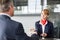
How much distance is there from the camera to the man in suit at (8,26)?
1.28 meters

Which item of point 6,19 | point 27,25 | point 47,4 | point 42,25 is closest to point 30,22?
point 27,25

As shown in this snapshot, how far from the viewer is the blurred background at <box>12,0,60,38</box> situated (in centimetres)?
460

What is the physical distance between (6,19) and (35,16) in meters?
3.38

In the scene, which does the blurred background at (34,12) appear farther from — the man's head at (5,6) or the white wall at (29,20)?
the man's head at (5,6)

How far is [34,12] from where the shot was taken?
4.71 meters

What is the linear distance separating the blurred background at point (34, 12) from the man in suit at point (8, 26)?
330cm

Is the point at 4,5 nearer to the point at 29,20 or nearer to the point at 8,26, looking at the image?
the point at 8,26

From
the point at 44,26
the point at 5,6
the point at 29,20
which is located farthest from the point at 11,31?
the point at 29,20

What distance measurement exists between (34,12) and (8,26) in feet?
11.3

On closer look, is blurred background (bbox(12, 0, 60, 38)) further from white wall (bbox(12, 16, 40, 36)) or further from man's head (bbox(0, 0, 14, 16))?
man's head (bbox(0, 0, 14, 16))

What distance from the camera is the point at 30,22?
15.3ft

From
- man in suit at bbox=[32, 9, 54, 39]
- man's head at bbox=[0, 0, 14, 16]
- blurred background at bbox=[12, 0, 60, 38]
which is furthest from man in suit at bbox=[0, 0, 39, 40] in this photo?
blurred background at bbox=[12, 0, 60, 38]

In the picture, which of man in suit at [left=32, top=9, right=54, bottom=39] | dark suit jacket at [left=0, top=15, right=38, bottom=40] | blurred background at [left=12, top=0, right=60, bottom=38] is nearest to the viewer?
dark suit jacket at [left=0, top=15, right=38, bottom=40]

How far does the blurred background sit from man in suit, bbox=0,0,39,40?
10.8 ft
